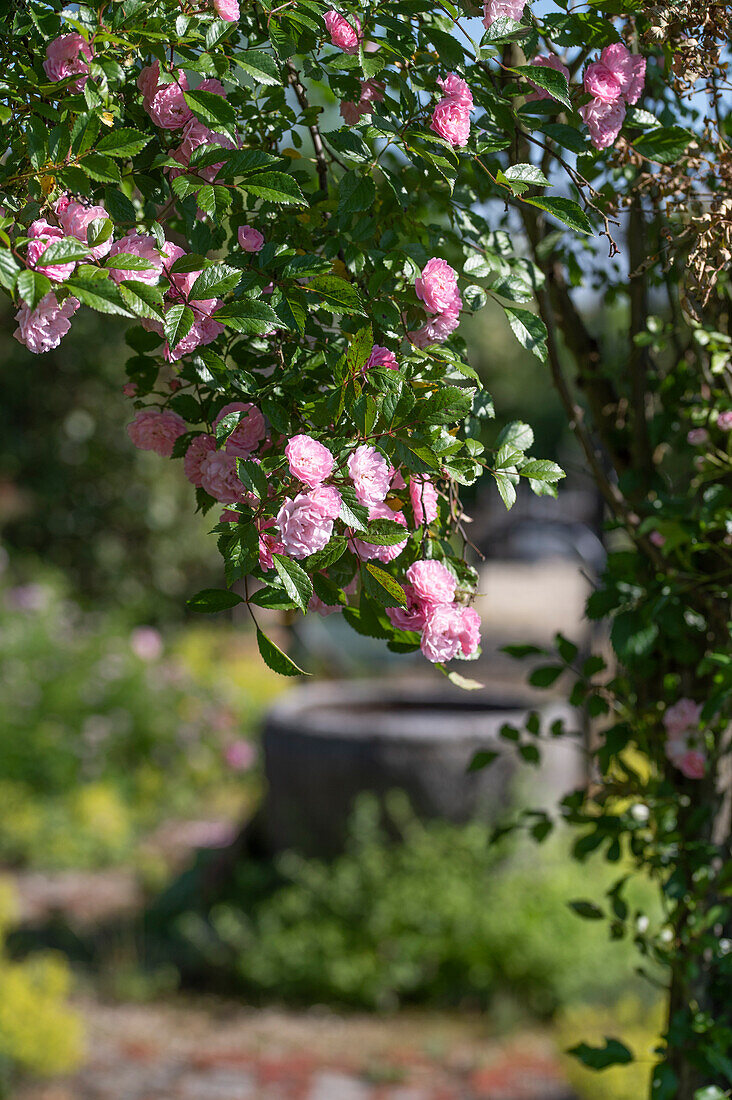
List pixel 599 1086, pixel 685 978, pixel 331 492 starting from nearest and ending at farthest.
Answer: pixel 331 492
pixel 685 978
pixel 599 1086

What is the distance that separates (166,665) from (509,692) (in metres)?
2.12

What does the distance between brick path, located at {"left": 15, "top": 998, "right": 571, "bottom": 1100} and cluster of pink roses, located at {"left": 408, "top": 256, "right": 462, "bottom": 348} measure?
9.02ft

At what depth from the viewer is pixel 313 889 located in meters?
3.87

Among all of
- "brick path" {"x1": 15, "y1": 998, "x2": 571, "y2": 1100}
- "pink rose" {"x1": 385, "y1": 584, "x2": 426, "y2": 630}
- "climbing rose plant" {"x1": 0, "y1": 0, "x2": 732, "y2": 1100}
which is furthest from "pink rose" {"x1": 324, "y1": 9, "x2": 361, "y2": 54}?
"brick path" {"x1": 15, "y1": 998, "x2": 571, "y2": 1100}

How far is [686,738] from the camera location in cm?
153

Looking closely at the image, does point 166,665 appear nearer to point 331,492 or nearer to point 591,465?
point 591,465

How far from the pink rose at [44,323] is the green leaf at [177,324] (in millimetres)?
84

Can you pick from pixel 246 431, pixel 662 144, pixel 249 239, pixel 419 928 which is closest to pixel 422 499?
pixel 246 431

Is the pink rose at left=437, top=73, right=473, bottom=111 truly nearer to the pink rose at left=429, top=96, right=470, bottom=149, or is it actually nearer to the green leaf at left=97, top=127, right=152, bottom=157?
the pink rose at left=429, top=96, right=470, bottom=149

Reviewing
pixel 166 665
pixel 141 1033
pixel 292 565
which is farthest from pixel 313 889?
pixel 292 565

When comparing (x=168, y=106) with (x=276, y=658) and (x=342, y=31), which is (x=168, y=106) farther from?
(x=276, y=658)

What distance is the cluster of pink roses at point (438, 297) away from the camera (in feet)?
3.41

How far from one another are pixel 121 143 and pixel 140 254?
96 mm

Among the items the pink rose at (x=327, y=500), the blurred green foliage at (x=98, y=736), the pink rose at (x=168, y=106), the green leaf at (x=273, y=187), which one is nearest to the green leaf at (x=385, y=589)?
the pink rose at (x=327, y=500)
